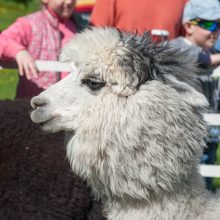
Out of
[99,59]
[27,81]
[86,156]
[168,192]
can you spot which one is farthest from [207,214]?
[27,81]

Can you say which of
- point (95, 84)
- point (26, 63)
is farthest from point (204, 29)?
point (95, 84)

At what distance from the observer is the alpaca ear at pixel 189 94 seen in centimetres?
228

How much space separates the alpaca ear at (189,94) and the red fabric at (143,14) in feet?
6.11

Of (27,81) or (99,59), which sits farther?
(27,81)

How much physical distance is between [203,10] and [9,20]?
506 inches

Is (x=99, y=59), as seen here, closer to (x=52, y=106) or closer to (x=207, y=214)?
(x=52, y=106)

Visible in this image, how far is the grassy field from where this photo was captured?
320 inches

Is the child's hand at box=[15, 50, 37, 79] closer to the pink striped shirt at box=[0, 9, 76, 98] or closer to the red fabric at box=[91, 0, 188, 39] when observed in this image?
the pink striped shirt at box=[0, 9, 76, 98]

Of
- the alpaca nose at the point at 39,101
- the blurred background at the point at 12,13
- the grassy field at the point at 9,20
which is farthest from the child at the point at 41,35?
the grassy field at the point at 9,20

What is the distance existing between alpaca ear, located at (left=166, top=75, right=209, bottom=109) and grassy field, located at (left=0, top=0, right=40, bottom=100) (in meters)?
5.25

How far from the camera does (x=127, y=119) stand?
2250 millimetres

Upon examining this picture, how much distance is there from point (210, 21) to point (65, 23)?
854 mm

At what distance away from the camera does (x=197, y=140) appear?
2.30 m

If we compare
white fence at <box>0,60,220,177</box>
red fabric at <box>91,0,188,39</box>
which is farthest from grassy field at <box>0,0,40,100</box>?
white fence at <box>0,60,220,177</box>
